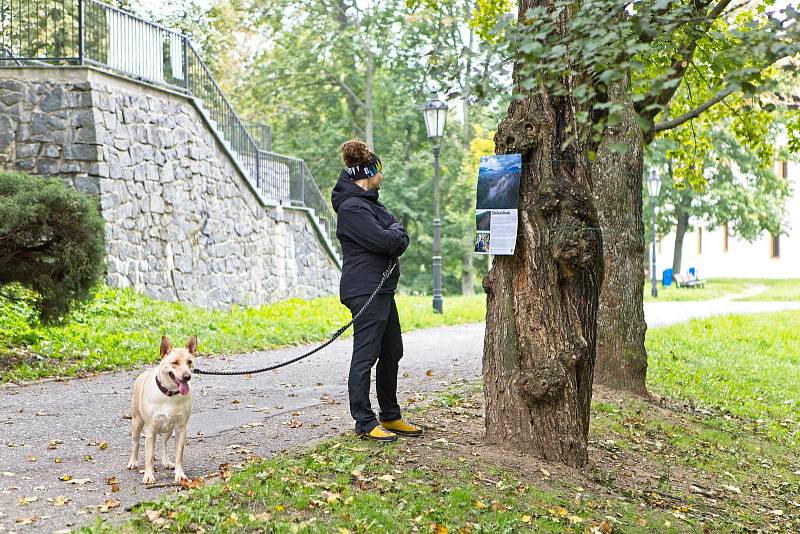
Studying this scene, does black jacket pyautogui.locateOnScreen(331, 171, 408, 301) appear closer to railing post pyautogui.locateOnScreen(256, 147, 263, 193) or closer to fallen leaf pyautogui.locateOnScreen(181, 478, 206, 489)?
fallen leaf pyautogui.locateOnScreen(181, 478, 206, 489)

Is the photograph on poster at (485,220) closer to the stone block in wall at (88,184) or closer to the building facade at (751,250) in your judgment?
the stone block in wall at (88,184)

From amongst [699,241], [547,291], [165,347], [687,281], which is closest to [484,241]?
[547,291]

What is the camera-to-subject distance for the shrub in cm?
958

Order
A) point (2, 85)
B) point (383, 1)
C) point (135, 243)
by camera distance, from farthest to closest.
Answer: point (383, 1), point (135, 243), point (2, 85)

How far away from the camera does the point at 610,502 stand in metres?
6.16

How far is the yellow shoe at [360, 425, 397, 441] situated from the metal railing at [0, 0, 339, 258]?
10.4m

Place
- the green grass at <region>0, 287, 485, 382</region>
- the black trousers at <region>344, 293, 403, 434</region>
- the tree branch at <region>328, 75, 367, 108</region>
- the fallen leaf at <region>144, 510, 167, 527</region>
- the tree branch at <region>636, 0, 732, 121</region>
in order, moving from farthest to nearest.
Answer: the tree branch at <region>328, 75, 367, 108</region> < the green grass at <region>0, 287, 485, 382</region> < the black trousers at <region>344, 293, 403, 434</region> < the fallen leaf at <region>144, 510, 167, 527</region> < the tree branch at <region>636, 0, 732, 121</region>

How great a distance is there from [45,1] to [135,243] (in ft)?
13.5

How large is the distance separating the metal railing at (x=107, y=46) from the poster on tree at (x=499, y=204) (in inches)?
400

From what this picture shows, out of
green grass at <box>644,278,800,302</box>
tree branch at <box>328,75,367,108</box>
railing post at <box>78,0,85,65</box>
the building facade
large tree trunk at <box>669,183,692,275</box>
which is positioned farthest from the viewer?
the building facade

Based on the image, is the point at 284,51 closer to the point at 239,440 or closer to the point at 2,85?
the point at 2,85

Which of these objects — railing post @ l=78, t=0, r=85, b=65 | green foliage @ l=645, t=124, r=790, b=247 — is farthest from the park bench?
railing post @ l=78, t=0, r=85, b=65

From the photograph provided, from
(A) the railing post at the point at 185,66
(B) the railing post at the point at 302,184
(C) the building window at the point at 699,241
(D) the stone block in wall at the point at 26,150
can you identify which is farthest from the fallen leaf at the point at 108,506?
(C) the building window at the point at 699,241

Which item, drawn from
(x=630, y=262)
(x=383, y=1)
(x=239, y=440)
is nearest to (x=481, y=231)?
(x=239, y=440)
